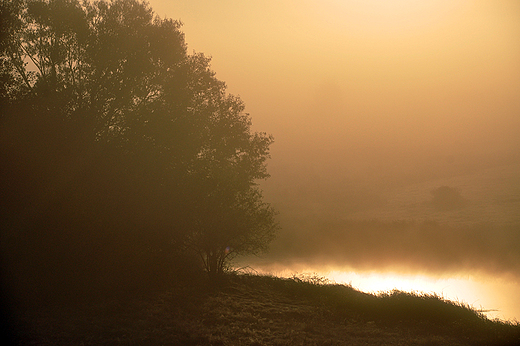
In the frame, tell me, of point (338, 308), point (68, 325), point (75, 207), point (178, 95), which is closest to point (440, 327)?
point (338, 308)

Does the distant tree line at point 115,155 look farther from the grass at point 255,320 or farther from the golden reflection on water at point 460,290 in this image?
the golden reflection on water at point 460,290

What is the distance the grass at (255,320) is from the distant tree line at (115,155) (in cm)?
240

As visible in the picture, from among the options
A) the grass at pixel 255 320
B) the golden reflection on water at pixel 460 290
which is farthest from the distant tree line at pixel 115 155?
the golden reflection on water at pixel 460 290

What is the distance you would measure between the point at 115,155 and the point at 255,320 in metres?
11.5

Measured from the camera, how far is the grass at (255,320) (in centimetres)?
1115

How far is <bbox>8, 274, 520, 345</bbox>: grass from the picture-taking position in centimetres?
1115

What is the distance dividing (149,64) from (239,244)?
1276cm

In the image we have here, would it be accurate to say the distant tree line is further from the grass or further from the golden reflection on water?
the golden reflection on water

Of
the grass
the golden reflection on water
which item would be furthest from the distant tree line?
the golden reflection on water

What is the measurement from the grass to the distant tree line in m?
2.40

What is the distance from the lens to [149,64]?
21.1 metres

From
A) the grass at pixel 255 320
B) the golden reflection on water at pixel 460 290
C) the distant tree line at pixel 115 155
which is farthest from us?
the golden reflection on water at pixel 460 290

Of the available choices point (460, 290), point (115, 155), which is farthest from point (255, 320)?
point (460, 290)

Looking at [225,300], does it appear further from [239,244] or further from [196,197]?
[196,197]
